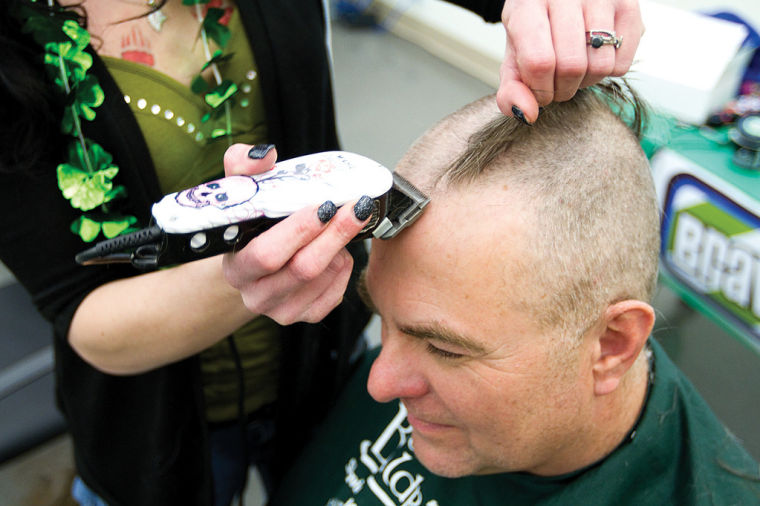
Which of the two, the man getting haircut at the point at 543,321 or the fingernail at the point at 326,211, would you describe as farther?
the man getting haircut at the point at 543,321

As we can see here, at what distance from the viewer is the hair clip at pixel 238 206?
0.55 meters

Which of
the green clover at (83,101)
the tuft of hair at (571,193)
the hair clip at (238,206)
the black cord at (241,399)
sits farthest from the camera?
the black cord at (241,399)

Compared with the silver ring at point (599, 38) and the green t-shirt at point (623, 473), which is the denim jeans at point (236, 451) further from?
the silver ring at point (599, 38)

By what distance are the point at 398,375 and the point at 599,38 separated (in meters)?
0.50

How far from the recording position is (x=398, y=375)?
856mm

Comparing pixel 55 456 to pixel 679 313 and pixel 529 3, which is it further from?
pixel 679 313

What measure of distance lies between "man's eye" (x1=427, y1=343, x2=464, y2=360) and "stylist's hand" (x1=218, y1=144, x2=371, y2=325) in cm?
22

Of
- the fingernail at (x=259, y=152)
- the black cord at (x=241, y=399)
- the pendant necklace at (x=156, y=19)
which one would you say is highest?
the pendant necklace at (x=156, y=19)

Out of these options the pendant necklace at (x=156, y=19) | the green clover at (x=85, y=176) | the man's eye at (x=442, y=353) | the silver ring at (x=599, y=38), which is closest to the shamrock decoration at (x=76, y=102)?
the green clover at (x=85, y=176)

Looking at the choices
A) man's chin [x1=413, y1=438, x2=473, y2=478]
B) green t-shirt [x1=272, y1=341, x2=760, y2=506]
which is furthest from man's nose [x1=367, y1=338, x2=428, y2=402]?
green t-shirt [x1=272, y1=341, x2=760, y2=506]

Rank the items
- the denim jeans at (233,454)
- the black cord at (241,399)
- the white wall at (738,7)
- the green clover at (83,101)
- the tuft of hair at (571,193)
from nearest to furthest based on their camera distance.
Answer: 1. the tuft of hair at (571,193)
2. the green clover at (83,101)
3. the black cord at (241,399)
4. the denim jeans at (233,454)
5. the white wall at (738,7)

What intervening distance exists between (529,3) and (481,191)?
22 centimetres

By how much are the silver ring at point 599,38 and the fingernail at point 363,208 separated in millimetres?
285

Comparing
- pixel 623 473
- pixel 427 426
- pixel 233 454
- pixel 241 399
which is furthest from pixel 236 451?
pixel 623 473
